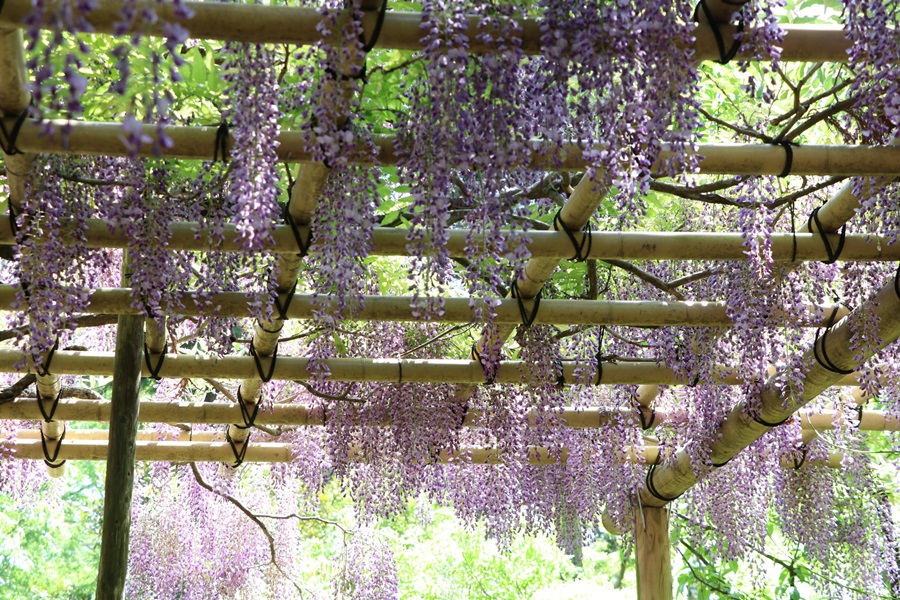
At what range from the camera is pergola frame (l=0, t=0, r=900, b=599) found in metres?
2.09

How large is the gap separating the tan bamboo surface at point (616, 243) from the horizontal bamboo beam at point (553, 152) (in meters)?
0.36

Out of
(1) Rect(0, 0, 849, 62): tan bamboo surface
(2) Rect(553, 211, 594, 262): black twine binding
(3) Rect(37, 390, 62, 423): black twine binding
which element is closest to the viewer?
(1) Rect(0, 0, 849, 62): tan bamboo surface

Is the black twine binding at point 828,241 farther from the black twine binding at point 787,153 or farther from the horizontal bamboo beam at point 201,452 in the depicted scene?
the horizontal bamboo beam at point 201,452

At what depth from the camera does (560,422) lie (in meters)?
4.21

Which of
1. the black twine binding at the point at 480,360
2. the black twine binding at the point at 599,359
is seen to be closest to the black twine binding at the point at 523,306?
the black twine binding at the point at 480,360

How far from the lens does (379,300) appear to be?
11.4 feet

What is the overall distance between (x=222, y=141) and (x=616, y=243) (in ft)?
4.36

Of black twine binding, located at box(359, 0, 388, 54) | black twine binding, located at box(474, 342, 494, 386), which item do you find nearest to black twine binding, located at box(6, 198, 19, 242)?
black twine binding, located at box(359, 0, 388, 54)

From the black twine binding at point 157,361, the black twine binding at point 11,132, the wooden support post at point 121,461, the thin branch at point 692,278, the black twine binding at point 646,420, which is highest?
the thin branch at point 692,278

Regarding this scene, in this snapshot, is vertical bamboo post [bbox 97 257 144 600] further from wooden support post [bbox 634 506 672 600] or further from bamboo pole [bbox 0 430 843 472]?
wooden support post [bbox 634 506 672 600]

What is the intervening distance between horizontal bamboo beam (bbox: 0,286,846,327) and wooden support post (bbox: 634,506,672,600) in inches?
94.7

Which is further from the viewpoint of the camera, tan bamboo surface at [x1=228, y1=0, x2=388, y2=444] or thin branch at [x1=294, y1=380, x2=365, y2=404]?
thin branch at [x1=294, y1=380, x2=365, y2=404]

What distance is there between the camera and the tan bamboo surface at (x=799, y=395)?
343cm

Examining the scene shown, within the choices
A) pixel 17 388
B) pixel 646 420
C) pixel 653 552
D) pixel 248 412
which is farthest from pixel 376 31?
pixel 653 552
